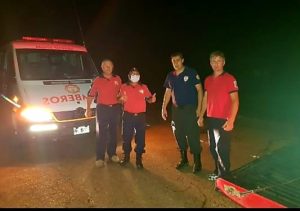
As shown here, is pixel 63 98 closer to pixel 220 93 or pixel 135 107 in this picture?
pixel 135 107

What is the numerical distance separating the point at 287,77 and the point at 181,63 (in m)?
12.4

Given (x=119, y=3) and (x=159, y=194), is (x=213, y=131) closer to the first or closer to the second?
(x=159, y=194)

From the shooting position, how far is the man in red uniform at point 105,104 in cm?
620

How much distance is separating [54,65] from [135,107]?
250 centimetres

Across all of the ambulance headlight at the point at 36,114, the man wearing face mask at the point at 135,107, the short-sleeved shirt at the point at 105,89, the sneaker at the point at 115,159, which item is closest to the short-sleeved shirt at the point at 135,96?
the man wearing face mask at the point at 135,107

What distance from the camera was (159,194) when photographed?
4988mm

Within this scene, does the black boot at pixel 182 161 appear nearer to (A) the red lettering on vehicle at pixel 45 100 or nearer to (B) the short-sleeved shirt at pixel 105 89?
(B) the short-sleeved shirt at pixel 105 89

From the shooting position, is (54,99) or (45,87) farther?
(45,87)

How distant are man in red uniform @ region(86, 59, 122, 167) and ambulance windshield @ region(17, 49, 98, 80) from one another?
1.56 meters

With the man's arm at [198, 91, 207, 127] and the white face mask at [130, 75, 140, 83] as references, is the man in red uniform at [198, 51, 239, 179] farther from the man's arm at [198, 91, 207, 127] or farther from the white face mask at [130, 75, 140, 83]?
the white face mask at [130, 75, 140, 83]

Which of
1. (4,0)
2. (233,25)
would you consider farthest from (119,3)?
(233,25)

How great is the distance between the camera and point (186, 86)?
570 centimetres

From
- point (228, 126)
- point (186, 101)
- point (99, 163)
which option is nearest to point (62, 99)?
point (99, 163)

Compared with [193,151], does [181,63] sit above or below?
above
